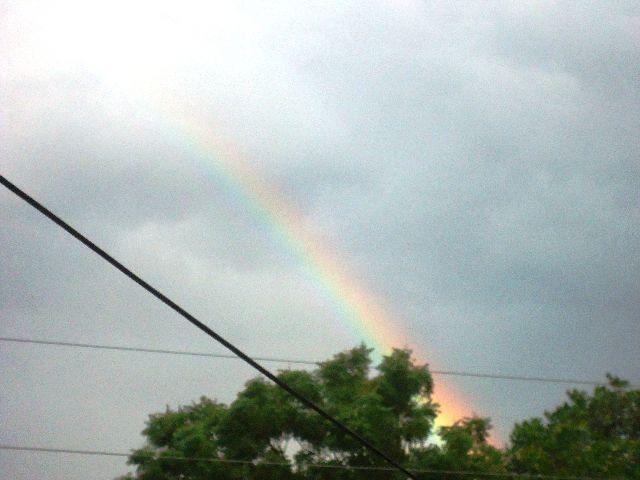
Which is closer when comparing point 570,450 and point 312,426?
point 312,426

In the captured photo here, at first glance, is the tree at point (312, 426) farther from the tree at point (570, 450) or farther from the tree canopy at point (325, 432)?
the tree at point (570, 450)

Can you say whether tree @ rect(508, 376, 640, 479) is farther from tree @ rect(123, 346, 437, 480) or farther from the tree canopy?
tree @ rect(123, 346, 437, 480)

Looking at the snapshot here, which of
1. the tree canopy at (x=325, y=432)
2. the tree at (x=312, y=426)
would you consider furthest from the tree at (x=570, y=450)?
the tree at (x=312, y=426)

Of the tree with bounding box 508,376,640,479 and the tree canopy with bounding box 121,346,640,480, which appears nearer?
the tree canopy with bounding box 121,346,640,480

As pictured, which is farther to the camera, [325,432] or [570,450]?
[570,450]

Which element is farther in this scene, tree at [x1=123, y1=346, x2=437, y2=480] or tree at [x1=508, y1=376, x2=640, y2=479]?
tree at [x1=508, y1=376, x2=640, y2=479]

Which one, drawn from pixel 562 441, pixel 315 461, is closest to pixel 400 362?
pixel 315 461

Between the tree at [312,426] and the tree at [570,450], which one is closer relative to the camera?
the tree at [312,426]

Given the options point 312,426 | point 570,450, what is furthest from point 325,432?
point 570,450

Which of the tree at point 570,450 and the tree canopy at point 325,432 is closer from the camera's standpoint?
the tree canopy at point 325,432

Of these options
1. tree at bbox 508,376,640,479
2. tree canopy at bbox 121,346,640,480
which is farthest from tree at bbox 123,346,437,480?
tree at bbox 508,376,640,479

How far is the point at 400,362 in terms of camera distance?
25.4 meters

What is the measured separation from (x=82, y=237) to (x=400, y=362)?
1943cm

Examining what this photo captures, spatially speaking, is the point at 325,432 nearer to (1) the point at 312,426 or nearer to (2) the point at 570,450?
(1) the point at 312,426
